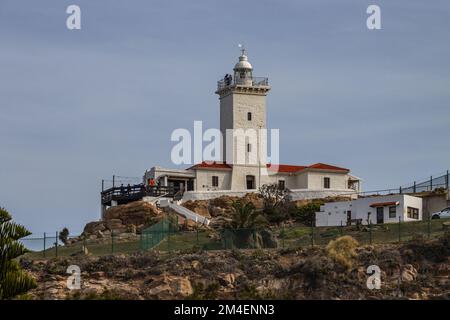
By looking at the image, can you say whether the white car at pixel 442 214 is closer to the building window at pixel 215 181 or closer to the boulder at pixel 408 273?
the boulder at pixel 408 273

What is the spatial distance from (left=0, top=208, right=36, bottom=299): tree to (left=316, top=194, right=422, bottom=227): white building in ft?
106

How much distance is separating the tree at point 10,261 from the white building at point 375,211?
3233cm

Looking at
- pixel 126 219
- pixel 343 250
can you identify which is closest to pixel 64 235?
pixel 126 219

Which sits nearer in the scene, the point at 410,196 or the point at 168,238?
the point at 168,238

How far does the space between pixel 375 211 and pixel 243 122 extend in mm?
17330

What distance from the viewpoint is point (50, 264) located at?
77.3 meters

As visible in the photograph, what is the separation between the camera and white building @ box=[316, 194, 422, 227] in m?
86.9

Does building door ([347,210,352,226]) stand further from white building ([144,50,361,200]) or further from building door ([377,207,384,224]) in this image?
white building ([144,50,361,200])

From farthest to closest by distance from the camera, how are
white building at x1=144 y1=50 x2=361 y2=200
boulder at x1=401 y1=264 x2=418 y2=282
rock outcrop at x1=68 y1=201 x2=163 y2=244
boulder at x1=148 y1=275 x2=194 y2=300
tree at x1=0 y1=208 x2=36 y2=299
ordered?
1. white building at x1=144 y1=50 x2=361 y2=200
2. rock outcrop at x1=68 y1=201 x2=163 y2=244
3. boulder at x1=401 y1=264 x2=418 y2=282
4. boulder at x1=148 y1=275 x2=194 y2=300
5. tree at x1=0 y1=208 x2=36 y2=299

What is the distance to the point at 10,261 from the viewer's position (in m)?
58.5

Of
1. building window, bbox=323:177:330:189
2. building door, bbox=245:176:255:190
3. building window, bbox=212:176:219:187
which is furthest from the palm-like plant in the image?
building door, bbox=245:176:255:190
